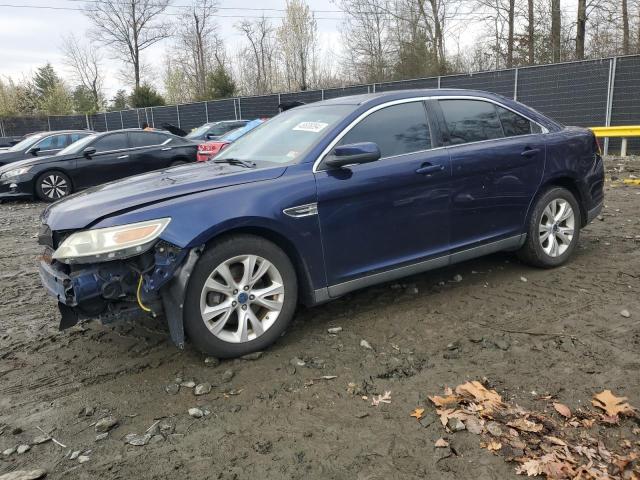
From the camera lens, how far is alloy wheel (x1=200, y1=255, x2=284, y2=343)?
324 centimetres

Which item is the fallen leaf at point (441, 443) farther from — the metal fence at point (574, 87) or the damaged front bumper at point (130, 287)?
the metal fence at point (574, 87)

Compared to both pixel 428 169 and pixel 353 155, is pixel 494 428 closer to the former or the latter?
pixel 353 155

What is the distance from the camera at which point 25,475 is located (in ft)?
7.78

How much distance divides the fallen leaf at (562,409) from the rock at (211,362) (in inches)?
78.4

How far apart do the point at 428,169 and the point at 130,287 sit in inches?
90.7

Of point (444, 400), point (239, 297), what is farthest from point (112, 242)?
point (444, 400)

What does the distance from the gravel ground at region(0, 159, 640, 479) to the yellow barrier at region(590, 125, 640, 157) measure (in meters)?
9.32

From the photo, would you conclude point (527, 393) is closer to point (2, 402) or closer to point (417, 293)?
point (417, 293)

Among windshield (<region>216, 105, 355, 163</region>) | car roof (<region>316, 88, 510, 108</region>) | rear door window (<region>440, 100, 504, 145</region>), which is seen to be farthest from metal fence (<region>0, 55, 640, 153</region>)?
windshield (<region>216, 105, 355, 163</region>)

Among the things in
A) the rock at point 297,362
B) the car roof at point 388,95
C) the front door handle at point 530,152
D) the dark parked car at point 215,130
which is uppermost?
the dark parked car at point 215,130

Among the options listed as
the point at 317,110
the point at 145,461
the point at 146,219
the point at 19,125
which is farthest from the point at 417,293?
the point at 19,125

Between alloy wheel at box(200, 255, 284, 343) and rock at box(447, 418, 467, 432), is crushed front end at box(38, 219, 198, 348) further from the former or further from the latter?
rock at box(447, 418, 467, 432)

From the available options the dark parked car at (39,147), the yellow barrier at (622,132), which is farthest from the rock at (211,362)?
the yellow barrier at (622,132)

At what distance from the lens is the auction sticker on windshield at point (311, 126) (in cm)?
389
